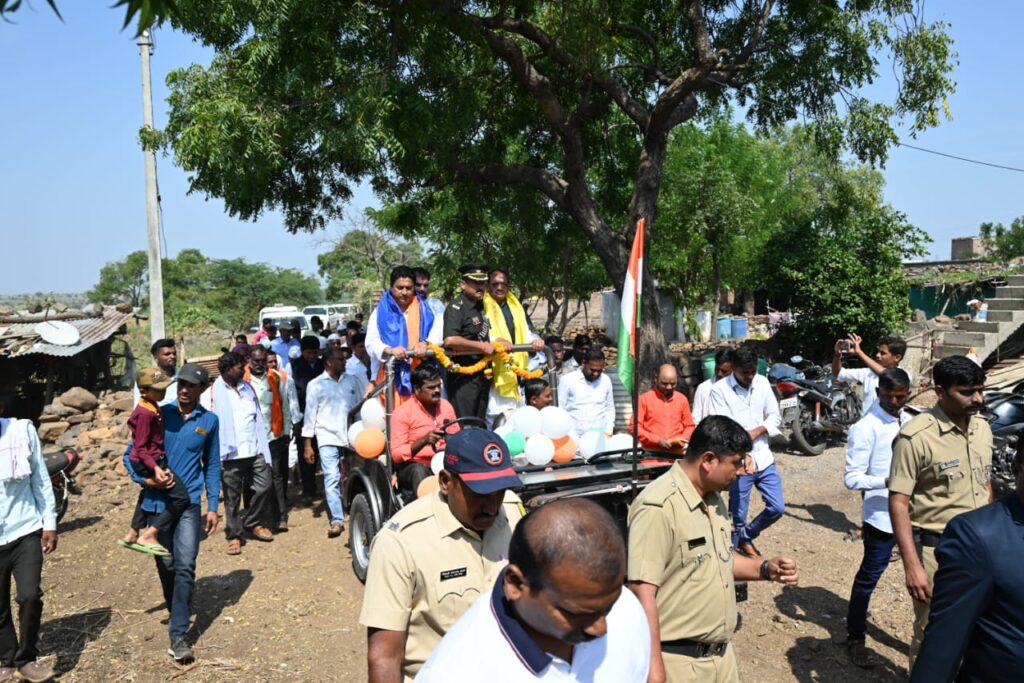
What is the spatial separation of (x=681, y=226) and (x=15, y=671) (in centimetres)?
1664

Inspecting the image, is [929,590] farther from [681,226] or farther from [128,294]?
[128,294]

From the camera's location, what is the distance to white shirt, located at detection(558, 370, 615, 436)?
22.6ft

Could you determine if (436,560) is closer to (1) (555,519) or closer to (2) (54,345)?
(1) (555,519)

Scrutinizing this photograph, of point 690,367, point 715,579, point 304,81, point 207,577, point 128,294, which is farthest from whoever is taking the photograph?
point 128,294

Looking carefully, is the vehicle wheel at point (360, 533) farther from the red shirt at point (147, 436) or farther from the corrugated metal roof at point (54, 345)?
the corrugated metal roof at point (54, 345)

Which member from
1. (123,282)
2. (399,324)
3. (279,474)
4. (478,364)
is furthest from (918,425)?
(123,282)

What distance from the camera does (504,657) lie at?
1603 mm

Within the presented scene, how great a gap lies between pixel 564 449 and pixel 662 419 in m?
1.23

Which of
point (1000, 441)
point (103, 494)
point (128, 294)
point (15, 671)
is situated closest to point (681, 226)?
point (1000, 441)

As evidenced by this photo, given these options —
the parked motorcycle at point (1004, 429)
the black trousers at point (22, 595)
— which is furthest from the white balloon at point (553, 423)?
the parked motorcycle at point (1004, 429)

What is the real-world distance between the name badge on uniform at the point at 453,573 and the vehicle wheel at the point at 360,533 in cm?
345

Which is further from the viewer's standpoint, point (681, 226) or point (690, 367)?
point (681, 226)

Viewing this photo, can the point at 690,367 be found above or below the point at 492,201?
below

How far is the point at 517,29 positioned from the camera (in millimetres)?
10102
